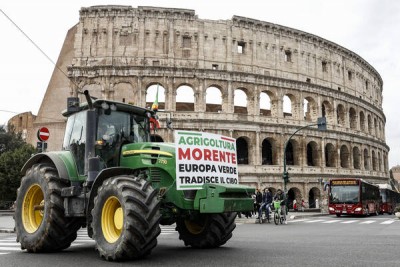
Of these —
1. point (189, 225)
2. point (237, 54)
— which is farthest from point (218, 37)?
point (189, 225)

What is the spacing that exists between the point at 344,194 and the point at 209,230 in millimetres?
20898

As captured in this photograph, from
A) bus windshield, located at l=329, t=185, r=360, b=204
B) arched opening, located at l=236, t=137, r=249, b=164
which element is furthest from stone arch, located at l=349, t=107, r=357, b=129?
bus windshield, located at l=329, t=185, r=360, b=204

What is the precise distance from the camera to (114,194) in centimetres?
573

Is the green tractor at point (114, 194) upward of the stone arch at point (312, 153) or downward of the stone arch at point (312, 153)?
downward

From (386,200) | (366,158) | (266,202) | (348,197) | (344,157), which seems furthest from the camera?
(366,158)

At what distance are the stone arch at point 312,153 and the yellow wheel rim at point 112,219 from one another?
33058 millimetres

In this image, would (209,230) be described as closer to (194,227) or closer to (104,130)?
(194,227)

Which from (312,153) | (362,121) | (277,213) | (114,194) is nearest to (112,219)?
(114,194)

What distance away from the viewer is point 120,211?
5895mm

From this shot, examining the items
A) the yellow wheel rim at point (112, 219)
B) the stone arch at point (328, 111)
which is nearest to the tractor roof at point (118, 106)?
the yellow wheel rim at point (112, 219)

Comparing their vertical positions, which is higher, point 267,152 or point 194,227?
point 267,152

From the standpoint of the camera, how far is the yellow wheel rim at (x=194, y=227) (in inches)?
288

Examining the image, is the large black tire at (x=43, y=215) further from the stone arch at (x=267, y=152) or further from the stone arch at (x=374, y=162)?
the stone arch at (x=374, y=162)

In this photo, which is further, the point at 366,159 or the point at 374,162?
the point at 374,162
